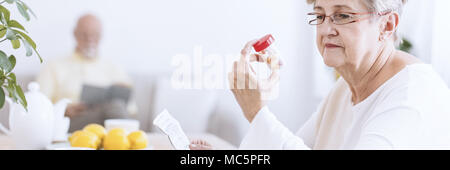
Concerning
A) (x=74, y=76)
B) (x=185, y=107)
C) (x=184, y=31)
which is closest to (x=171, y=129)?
(x=185, y=107)

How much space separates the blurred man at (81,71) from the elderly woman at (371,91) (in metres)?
2.25

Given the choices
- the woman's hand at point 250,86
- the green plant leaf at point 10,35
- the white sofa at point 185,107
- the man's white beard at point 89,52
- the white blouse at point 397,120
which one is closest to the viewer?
the green plant leaf at point 10,35

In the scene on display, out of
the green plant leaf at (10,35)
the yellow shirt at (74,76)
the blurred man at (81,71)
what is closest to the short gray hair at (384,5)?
the green plant leaf at (10,35)

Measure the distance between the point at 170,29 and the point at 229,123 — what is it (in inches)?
38.5

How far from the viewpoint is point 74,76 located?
315 centimetres

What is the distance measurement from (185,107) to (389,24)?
228cm

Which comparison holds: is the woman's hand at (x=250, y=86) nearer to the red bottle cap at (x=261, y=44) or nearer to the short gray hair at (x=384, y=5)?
the red bottle cap at (x=261, y=44)

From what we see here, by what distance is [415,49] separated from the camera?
301cm

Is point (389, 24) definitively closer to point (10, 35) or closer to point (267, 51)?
point (267, 51)

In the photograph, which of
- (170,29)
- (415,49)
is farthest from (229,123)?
(415,49)

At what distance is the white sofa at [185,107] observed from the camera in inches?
122

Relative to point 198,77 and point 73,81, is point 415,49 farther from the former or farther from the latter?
point 73,81

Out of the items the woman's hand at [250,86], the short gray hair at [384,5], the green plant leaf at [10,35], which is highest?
the short gray hair at [384,5]

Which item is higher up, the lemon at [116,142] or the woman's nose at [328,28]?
the woman's nose at [328,28]
